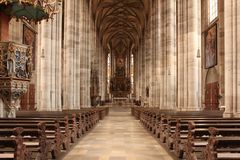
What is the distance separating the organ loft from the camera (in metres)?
7.13

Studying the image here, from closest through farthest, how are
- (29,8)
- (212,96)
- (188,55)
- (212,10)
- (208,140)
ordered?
(208,140) < (29,8) < (188,55) < (212,96) < (212,10)

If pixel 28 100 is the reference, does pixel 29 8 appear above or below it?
above

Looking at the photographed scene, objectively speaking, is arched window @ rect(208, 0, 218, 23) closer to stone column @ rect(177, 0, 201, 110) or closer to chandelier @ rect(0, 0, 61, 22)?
stone column @ rect(177, 0, 201, 110)

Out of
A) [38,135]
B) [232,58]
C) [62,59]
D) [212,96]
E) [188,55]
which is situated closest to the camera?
A: [38,135]

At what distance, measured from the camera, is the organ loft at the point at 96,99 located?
713cm

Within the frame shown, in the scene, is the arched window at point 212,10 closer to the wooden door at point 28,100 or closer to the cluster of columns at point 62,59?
the cluster of columns at point 62,59

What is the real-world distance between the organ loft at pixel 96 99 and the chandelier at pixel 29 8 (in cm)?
3

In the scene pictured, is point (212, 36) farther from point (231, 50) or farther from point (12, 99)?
point (12, 99)

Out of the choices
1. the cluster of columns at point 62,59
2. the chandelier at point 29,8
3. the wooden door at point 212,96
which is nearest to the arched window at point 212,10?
the wooden door at point 212,96

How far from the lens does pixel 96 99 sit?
38406mm

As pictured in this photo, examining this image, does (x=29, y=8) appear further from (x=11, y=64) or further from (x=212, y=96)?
(x=212, y=96)

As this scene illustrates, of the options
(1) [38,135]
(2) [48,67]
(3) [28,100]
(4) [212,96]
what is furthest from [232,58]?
(3) [28,100]

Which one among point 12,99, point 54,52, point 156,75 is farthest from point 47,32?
point 156,75

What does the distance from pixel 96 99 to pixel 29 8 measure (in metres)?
28.2
